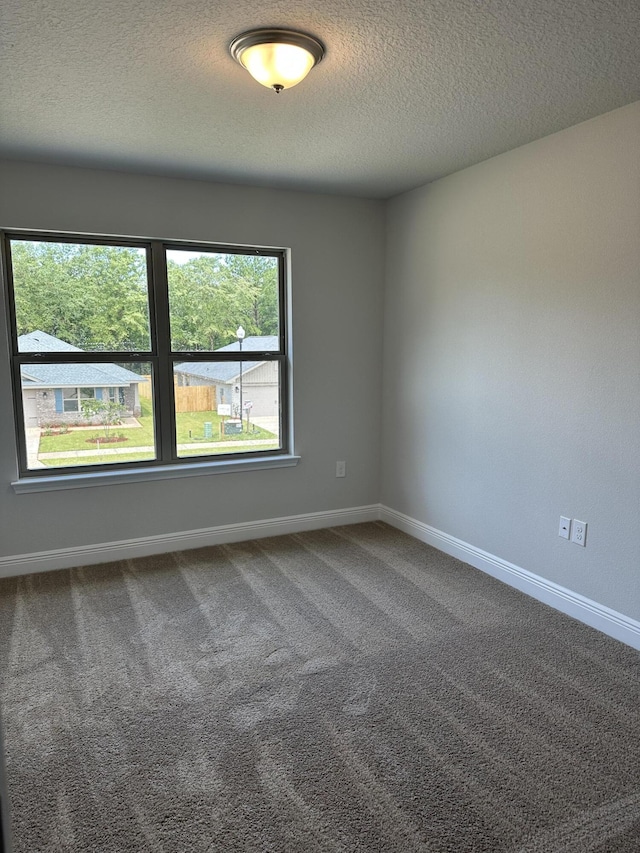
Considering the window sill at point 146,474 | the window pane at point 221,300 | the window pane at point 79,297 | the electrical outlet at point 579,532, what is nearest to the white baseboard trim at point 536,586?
the electrical outlet at point 579,532

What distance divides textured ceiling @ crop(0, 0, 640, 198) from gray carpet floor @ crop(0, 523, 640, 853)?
2357 millimetres

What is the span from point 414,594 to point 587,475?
3.60 ft

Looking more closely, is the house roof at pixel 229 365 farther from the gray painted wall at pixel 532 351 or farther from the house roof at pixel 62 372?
the gray painted wall at pixel 532 351

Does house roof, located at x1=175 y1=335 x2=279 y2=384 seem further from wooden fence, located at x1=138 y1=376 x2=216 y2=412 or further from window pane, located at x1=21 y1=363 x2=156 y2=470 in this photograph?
window pane, located at x1=21 y1=363 x2=156 y2=470

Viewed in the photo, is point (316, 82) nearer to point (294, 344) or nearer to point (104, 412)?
point (294, 344)

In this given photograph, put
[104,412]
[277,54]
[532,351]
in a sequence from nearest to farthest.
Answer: [277,54] → [532,351] → [104,412]

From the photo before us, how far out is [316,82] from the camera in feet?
7.10

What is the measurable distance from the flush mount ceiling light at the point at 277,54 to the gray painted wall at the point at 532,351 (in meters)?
1.41

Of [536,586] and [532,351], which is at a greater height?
[532,351]

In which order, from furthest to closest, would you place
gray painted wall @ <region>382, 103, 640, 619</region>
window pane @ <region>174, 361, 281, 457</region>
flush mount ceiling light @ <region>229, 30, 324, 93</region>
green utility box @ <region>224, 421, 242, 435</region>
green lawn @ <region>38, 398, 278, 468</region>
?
green utility box @ <region>224, 421, 242, 435</region>, window pane @ <region>174, 361, 281, 457</region>, green lawn @ <region>38, 398, 278, 468</region>, gray painted wall @ <region>382, 103, 640, 619</region>, flush mount ceiling light @ <region>229, 30, 324, 93</region>

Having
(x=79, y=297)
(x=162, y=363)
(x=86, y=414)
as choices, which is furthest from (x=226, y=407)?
(x=79, y=297)

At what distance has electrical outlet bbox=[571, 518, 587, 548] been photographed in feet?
8.82

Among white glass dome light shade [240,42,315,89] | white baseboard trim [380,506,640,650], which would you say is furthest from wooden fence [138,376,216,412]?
white glass dome light shade [240,42,315,89]

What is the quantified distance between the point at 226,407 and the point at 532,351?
6.58 ft
